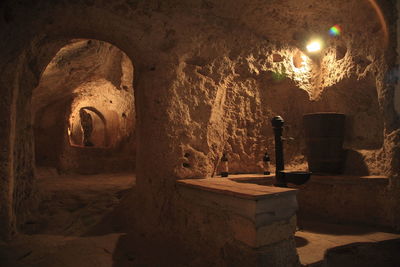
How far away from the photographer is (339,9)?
3861 millimetres

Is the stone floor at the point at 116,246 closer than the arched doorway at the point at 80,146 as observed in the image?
Yes

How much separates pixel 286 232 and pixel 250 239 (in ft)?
1.11

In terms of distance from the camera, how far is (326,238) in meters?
2.95

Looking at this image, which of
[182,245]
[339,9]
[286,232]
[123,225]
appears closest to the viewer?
[286,232]

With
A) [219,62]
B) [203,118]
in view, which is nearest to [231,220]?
[203,118]

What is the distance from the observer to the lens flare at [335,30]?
4.09 m

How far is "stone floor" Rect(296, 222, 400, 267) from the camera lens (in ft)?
8.16

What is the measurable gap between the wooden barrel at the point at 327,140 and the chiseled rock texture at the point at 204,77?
0.29 metres

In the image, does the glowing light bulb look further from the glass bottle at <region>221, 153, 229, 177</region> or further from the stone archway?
the stone archway

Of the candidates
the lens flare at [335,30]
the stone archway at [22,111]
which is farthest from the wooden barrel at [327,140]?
the stone archway at [22,111]

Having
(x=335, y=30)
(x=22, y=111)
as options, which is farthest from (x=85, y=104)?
(x=335, y=30)

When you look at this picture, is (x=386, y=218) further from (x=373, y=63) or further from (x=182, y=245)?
(x=182, y=245)

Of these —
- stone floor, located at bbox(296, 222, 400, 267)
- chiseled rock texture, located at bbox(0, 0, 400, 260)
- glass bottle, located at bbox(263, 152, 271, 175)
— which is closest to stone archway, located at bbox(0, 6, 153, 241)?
chiseled rock texture, located at bbox(0, 0, 400, 260)

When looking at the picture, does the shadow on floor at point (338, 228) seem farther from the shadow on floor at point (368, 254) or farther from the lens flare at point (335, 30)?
the lens flare at point (335, 30)
